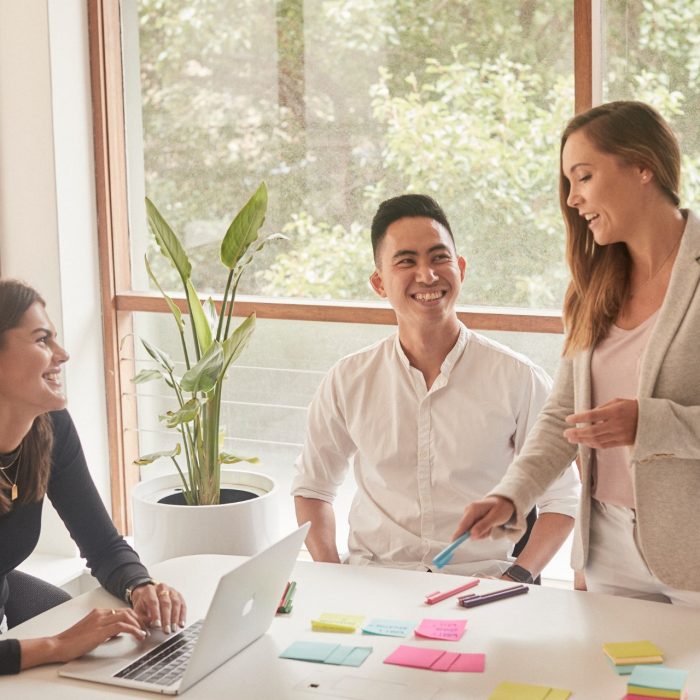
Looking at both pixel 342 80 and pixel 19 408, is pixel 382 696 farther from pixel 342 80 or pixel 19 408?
pixel 342 80

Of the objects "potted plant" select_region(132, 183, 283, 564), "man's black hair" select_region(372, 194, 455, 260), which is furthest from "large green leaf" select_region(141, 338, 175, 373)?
"man's black hair" select_region(372, 194, 455, 260)

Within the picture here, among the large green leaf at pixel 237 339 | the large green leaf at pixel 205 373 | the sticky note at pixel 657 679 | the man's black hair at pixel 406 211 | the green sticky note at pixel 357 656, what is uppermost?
the man's black hair at pixel 406 211

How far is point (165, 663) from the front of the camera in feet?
5.46

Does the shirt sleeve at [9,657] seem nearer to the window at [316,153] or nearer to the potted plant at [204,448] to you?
the potted plant at [204,448]

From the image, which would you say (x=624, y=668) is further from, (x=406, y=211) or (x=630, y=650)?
(x=406, y=211)

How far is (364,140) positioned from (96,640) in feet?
6.87

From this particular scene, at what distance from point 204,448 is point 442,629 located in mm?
1505

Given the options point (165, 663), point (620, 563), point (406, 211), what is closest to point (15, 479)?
point (165, 663)

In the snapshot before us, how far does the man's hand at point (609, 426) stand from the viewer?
1.76 meters

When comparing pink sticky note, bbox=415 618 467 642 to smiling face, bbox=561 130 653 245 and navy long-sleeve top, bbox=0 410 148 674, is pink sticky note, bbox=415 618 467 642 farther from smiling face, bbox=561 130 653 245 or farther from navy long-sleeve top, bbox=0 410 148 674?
smiling face, bbox=561 130 653 245

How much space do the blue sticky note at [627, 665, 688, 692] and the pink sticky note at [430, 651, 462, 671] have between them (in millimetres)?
273

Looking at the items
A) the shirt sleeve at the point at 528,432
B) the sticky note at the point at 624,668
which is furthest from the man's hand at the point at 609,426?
the shirt sleeve at the point at 528,432

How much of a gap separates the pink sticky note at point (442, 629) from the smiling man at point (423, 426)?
601 mm

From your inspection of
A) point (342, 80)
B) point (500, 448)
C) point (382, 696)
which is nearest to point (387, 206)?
point (500, 448)
